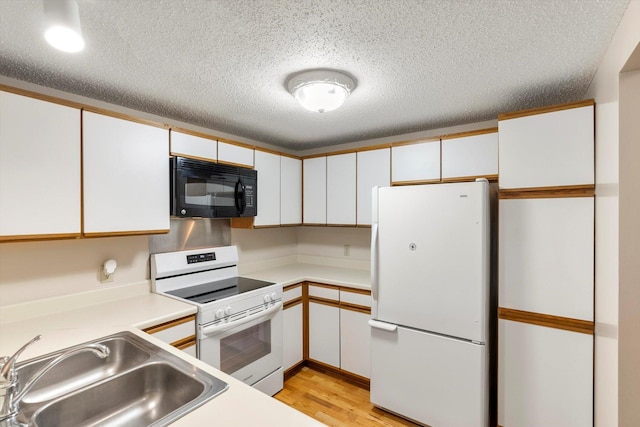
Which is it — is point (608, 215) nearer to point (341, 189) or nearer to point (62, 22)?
point (341, 189)

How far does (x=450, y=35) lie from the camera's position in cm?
130

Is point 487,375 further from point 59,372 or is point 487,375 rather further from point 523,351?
point 59,372

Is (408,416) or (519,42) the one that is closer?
(519,42)

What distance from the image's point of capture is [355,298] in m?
2.54

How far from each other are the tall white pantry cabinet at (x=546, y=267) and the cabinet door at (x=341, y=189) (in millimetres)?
1279

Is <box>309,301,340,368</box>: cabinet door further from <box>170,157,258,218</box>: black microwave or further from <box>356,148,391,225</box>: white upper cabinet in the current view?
<box>170,157,258,218</box>: black microwave

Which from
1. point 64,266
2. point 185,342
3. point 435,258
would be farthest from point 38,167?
point 435,258

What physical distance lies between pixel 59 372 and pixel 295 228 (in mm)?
2546

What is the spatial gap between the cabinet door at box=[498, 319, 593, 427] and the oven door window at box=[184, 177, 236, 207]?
209 centimetres

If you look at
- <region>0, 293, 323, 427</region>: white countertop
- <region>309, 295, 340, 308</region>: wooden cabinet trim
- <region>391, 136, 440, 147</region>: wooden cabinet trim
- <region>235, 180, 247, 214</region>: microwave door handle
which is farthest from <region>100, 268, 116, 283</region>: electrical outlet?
<region>391, 136, 440, 147</region>: wooden cabinet trim

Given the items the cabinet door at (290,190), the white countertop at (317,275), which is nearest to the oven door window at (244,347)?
the white countertop at (317,275)

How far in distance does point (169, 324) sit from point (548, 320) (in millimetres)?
2159

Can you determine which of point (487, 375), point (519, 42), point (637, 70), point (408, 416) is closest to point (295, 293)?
point (408, 416)

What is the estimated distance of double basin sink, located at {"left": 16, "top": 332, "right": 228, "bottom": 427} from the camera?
3.51ft
